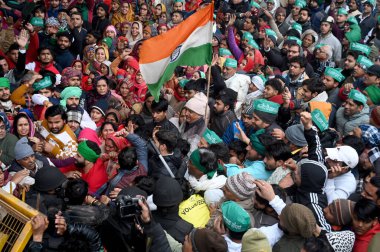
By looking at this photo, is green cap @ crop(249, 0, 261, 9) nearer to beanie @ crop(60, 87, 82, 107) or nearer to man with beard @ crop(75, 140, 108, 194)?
beanie @ crop(60, 87, 82, 107)

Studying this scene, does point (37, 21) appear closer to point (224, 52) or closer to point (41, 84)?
point (41, 84)

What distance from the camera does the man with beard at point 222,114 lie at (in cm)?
630

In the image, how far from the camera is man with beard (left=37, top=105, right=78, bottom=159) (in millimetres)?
5555

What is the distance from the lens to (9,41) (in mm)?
8297

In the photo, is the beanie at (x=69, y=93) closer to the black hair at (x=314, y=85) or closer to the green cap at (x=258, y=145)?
the green cap at (x=258, y=145)

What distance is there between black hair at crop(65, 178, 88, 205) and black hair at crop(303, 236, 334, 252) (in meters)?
1.87

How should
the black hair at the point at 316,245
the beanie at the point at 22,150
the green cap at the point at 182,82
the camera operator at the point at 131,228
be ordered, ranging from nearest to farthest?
the black hair at the point at 316,245 < the camera operator at the point at 131,228 < the beanie at the point at 22,150 < the green cap at the point at 182,82

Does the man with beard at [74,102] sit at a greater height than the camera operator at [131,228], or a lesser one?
lesser

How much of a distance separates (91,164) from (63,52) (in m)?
3.80

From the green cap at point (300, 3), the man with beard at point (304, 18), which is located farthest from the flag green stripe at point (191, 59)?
the green cap at point (300, 3)

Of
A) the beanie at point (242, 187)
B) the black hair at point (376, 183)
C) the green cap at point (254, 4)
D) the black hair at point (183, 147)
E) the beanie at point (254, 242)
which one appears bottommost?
the green cap at point (254, 4)

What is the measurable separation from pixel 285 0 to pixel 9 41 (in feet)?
24.3

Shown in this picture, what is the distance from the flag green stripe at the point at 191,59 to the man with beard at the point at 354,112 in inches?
79.6

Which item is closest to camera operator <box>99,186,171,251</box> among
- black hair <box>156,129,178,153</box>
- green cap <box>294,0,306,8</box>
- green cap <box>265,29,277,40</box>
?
black hair <box>156,129,178,153</box>
